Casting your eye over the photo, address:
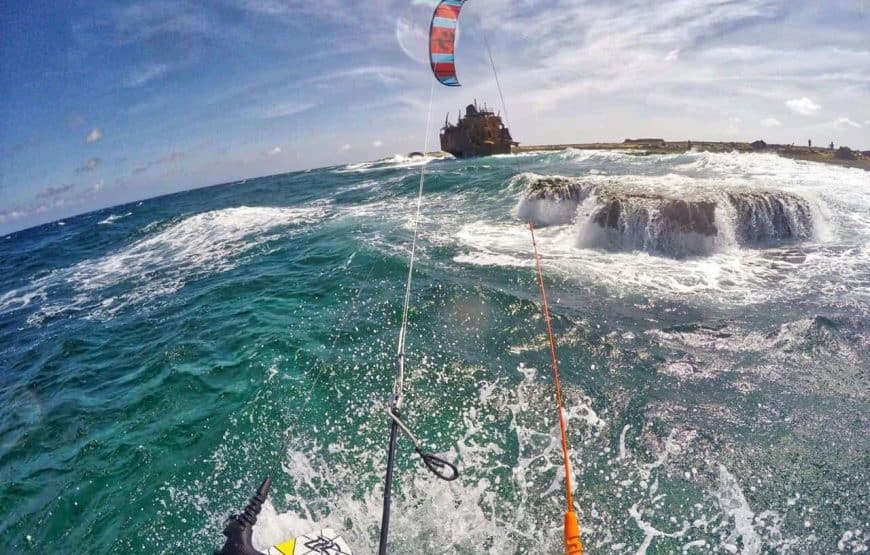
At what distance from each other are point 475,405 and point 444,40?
836cm

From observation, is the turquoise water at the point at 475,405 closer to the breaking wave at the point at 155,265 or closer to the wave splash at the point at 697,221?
the wave splash at the point at 697,221

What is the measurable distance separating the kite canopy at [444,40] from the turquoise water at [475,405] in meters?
6.13

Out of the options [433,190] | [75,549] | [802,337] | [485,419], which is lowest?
[75,549]

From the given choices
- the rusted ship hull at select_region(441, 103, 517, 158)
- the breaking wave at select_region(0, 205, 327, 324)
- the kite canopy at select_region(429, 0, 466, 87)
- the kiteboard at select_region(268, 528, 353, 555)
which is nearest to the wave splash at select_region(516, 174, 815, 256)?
the kite canopy at select_region(429, 0, 466, 87)

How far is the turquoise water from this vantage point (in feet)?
17.1

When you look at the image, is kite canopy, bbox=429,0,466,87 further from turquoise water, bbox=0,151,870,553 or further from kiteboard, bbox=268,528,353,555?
kiteboard, bbox=268,528,353,555

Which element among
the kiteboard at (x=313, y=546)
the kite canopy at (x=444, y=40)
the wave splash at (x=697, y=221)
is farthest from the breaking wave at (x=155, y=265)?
the wave splash at (x=697, y=221)

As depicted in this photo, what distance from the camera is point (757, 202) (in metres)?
14.4

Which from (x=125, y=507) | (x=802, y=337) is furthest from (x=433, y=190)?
(x=125, y=507)

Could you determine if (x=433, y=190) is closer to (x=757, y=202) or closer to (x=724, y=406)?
(x=757, y=202)

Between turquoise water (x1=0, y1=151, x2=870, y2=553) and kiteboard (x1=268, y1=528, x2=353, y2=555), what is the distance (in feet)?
4.25

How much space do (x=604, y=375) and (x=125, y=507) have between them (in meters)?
8.95

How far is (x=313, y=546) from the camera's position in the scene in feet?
12.7

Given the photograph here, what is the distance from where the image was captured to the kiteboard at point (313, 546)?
3.78 meters
